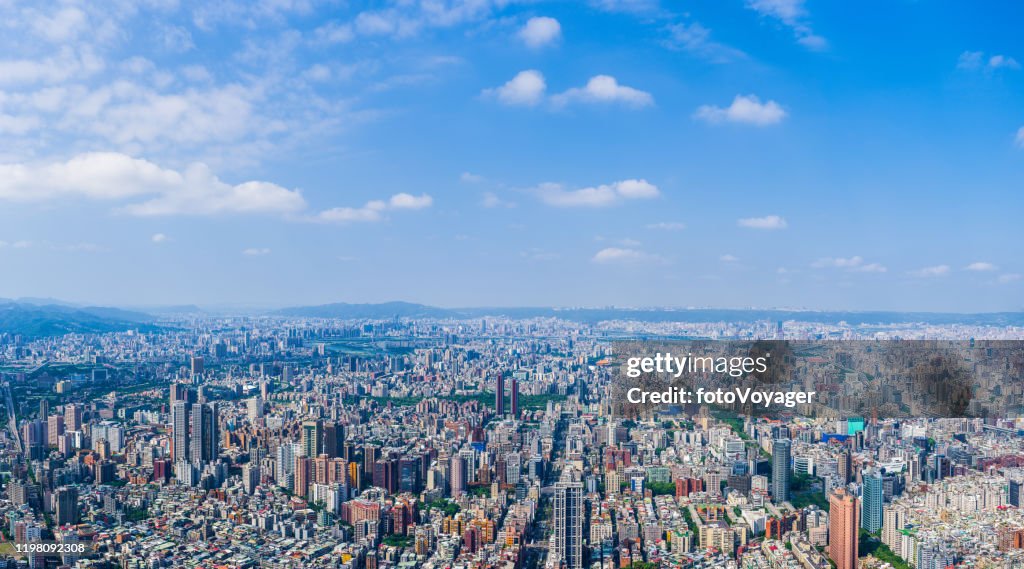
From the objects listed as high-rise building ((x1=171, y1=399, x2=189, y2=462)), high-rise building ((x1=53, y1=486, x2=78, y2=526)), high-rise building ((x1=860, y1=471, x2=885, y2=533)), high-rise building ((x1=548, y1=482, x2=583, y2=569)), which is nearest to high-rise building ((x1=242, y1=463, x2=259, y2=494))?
high-rise building ((x1=171, y1=399, x2=189, y2=462))

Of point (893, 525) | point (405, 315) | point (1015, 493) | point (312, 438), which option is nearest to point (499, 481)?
point (312, 438)

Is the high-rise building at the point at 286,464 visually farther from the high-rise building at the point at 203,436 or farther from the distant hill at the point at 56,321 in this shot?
the distant hill at the point at 56,321

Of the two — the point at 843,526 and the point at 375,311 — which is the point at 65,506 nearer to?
the point at 843,526

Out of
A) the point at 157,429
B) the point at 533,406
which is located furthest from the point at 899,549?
the point at 157,429

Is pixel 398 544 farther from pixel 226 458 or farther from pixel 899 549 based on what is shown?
pixel 899 549

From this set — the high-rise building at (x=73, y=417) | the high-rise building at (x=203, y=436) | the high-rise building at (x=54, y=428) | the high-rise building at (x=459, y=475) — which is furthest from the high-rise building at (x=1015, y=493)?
the high-rise building at (x=73, y=417)

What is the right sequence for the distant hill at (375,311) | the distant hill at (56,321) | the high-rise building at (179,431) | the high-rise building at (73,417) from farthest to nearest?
the distant hill at (375,311), the distant hill at (56,321), the high-rise building at (73,417), the high-rise building at (179,431)
